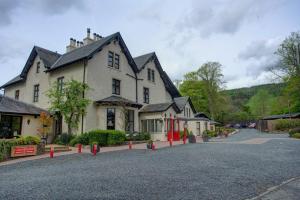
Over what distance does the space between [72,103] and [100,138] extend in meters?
4.00

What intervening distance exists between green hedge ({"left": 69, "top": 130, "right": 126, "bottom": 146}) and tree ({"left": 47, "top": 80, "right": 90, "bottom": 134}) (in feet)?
6.71

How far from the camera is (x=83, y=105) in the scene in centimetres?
1991

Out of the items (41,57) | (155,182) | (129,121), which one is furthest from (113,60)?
(155,182)

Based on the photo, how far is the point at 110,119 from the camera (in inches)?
875

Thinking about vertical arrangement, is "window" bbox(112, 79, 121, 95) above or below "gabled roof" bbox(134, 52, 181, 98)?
below

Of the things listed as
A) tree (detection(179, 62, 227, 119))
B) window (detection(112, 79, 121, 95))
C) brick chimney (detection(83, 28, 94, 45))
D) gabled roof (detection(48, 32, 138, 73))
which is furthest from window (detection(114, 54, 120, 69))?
tree (detection(179, 62, 227, 119))

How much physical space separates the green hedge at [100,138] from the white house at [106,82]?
1.79 meters

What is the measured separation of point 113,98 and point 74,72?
4.54 metres

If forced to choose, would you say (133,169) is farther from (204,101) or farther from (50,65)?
(204,101)

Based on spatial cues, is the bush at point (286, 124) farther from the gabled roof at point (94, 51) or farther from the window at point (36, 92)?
the window at point (36, 92)

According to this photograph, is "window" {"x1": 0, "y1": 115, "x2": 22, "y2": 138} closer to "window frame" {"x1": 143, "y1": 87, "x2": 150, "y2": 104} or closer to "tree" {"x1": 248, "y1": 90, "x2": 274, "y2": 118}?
"window frame" {"x1": 143, "y1": 87, "x2": 150, "y2": 104}

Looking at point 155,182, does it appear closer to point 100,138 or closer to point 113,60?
point 100,138

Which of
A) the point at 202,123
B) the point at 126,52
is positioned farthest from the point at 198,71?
the point at 126,52

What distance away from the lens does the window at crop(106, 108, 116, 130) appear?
869 inches
